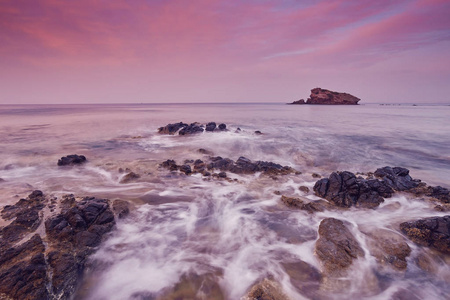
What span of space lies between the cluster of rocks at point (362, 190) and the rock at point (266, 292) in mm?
4102

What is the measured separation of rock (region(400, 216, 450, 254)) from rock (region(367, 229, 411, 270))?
1.01 feet

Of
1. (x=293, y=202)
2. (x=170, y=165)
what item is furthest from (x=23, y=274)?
(x=170, y=165)

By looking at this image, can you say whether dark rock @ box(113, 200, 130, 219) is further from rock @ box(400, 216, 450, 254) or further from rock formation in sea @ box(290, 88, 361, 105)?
rock formation in sea @ box(290, 88, 361, 105)

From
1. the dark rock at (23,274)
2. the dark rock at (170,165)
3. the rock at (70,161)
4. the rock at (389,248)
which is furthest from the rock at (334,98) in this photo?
the dark rock at (23,274)

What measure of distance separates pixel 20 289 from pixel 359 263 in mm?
6383

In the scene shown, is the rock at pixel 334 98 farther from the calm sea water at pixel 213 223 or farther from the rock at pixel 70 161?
the rock at pixel 70 161

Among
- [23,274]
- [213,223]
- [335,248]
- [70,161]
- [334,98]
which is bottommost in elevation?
[213,223]

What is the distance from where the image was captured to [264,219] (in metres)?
6.25

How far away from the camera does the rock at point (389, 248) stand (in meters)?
4.61

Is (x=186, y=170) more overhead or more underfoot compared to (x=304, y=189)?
more overhead

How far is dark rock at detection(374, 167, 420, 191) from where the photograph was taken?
7.91 metres

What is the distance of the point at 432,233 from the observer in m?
5.10

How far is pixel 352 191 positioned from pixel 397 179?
8.91ft

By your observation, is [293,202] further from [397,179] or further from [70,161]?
[70,161]
